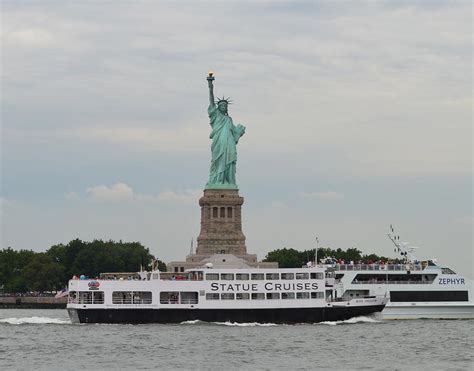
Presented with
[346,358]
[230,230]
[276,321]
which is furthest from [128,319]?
[230,230]

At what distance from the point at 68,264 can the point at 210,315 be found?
7808 cm

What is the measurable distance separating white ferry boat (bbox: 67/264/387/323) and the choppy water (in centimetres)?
97

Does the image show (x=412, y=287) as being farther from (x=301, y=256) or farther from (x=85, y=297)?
(x=301, y=256)

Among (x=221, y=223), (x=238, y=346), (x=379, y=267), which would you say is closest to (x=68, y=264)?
(x=221, y=223)

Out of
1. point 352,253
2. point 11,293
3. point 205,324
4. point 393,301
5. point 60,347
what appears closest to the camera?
point 60,347

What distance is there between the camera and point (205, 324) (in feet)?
280

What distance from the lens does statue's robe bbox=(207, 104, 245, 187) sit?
130 metres

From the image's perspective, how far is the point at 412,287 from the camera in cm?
9412

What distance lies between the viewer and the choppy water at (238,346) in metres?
62.0

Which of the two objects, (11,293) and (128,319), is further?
(11,293)

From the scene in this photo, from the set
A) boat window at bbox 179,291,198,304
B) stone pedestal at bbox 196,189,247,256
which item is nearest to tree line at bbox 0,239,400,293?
stone pedestal at bbox 196,189,247,256

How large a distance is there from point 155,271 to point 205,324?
5964 millimetres

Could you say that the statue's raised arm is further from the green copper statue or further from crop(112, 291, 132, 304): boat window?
crop(112, 291, 132, 304): boat window

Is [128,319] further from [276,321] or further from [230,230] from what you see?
[230,230]
